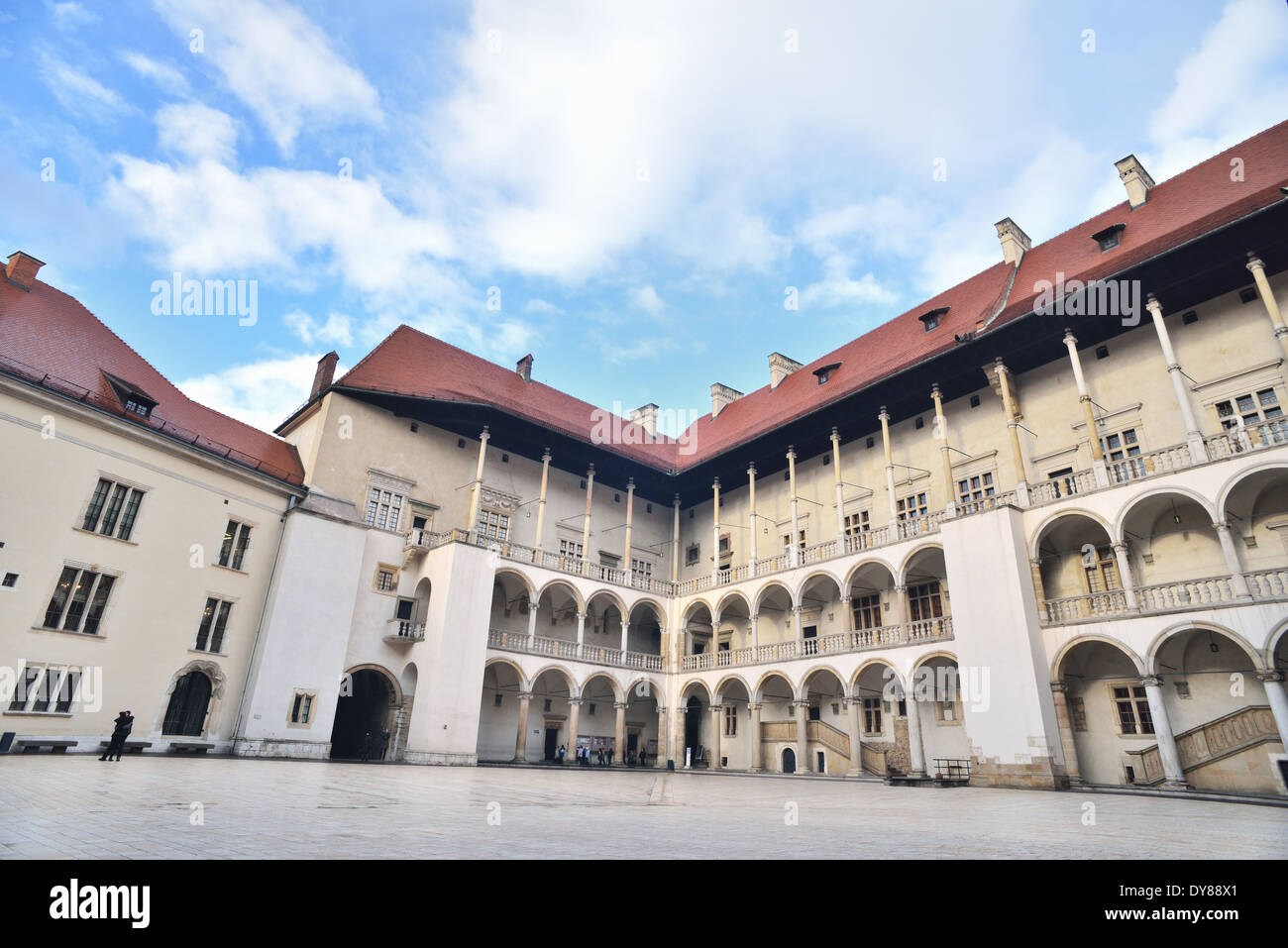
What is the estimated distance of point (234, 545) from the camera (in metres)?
21.4

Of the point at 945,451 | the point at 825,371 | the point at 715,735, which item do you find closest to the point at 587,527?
the point at 715,735

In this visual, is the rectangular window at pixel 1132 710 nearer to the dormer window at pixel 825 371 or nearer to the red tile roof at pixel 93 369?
the dormer window at pixel 825 371

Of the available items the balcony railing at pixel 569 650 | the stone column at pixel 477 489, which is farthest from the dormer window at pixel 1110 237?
the balcony railing at pixel 569 650

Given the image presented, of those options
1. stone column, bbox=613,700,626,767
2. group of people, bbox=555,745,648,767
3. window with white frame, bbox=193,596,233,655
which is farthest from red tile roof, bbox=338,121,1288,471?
group of people, bbox=555,745,648,767

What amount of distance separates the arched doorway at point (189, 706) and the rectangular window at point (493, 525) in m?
10.4

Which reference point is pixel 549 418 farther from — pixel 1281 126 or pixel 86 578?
pixel 1281 126

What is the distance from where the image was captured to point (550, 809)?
761cm

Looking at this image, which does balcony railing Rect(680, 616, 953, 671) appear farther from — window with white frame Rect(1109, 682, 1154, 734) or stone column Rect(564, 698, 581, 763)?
stone column Rect(564, 698, 581, 763)

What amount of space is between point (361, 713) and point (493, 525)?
8.31 m

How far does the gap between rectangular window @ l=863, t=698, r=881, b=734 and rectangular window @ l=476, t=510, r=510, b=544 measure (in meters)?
14.9

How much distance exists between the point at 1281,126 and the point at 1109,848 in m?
24.3

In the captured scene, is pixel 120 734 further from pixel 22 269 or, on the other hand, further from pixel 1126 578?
pixel 1126 578

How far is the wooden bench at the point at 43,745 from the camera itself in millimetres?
15859
